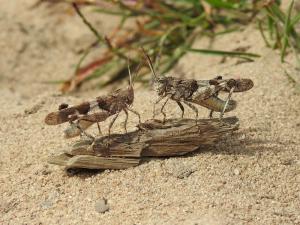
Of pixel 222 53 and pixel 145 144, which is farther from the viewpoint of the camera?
pixel 222 53

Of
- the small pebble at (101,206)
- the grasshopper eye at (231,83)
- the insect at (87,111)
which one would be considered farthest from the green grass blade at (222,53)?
the small pebble at (101,206)

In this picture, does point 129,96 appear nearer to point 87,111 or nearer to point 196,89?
point 87,111

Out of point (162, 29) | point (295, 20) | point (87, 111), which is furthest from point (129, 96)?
point (162, 29)


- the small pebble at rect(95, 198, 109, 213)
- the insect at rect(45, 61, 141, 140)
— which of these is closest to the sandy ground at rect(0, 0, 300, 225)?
the small pebble at rect(95, 198, 109, 213)

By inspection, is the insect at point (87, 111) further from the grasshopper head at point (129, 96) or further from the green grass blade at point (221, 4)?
the green grass blade at point (221, 4)

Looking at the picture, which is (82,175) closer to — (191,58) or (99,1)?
(191,58)

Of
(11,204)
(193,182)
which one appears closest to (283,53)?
(193,182)
